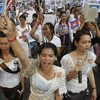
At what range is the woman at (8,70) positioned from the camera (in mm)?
2420

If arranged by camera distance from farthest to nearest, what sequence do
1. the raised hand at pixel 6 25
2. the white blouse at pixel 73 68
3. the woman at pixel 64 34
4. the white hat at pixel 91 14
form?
the woman at pixel 64 34 → the white hat at pixel 91 14 → the white blouse at pixel 73 68 → the raised hand at pixel 6 25

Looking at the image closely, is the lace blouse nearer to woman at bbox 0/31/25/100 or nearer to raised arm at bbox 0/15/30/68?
raised arm at bbox 0/15/30/68

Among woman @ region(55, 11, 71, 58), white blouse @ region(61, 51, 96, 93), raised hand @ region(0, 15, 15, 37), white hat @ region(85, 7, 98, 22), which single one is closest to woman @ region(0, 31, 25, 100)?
white blouse @ region(61, 51, 96, 93)

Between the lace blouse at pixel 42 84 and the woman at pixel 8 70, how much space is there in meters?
0.44

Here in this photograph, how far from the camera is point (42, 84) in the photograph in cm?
197

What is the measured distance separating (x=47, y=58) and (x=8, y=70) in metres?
0.61

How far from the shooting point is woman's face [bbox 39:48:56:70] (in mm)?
1996

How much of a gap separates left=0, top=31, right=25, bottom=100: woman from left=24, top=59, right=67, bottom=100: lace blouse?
44cm

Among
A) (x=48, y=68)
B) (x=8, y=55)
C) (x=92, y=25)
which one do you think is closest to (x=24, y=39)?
(x=92, y=25)

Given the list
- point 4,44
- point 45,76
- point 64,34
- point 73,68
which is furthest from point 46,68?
point 64,34

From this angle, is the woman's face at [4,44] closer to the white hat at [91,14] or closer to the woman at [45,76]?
the woman at [45,76]

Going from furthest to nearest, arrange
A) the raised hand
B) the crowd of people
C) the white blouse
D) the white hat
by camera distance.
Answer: the white hat → the white blouse → the crowd of people → the raised hand

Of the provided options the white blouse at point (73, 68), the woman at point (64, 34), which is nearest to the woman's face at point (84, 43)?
the white blouse at point (73, 68)

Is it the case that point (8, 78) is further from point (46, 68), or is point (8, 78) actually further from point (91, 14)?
point (91, 14)
